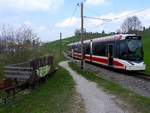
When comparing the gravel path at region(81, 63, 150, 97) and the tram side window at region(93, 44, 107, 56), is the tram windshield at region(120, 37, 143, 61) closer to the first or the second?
the gravel path at region(81, 63, 150, 97)

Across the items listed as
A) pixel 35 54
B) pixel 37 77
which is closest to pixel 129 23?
pixel 35 54

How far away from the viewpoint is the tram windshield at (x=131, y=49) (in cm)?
3001

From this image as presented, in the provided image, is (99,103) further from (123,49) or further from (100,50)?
(100,50)

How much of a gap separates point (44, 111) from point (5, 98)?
4781mm

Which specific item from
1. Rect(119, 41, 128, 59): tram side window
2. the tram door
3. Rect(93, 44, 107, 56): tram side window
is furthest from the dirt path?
Rect(93, 44, 107, 56): tram side window

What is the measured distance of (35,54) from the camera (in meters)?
35.9

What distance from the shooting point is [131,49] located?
3030 centimetres

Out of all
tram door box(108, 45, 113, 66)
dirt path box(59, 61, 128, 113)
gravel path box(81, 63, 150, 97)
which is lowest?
gravel path box(81, 63, 150, 97)

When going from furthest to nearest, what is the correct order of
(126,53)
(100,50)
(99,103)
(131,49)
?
(100,50)
(131,49)
(126,53)
(99,103)

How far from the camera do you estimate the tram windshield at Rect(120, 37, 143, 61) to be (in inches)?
1181

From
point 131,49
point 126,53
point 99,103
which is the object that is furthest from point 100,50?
point 99,103

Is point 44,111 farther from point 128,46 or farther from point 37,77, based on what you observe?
point 128,46

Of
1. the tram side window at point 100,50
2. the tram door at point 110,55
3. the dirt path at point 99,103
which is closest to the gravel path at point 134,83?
the dirt path at point 99,103

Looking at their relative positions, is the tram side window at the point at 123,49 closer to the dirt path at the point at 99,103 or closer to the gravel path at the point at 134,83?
the gravel path at the point at 134,83
